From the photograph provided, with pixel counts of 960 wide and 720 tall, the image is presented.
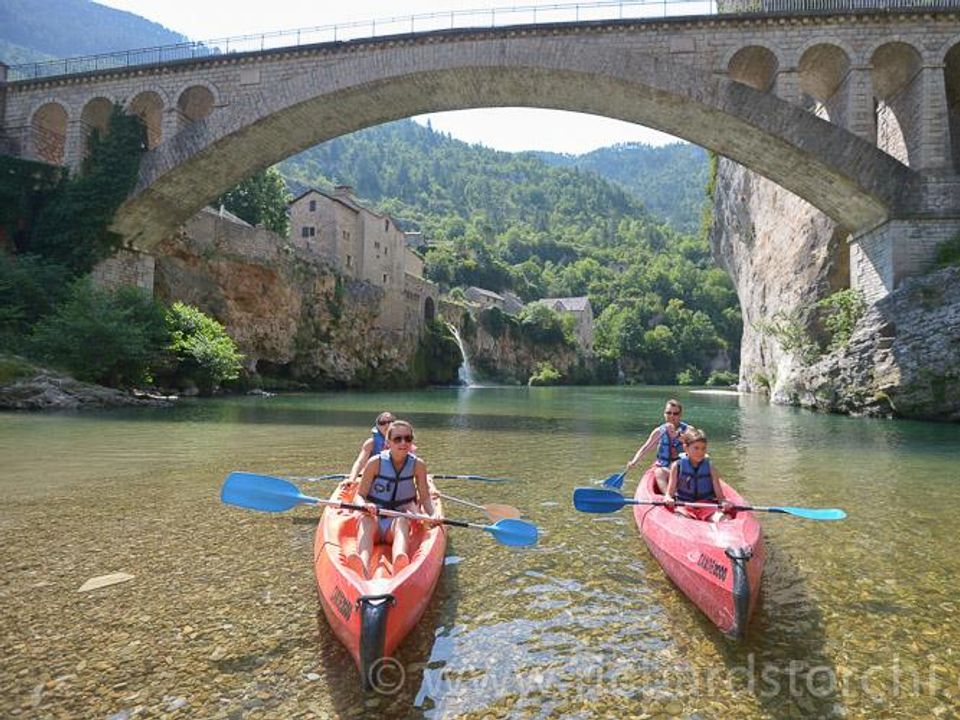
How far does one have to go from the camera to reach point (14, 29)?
16250 cm

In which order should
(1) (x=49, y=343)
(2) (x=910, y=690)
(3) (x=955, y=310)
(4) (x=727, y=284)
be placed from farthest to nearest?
(4) (x=727, y=284)
(1) (x=49, y=343)
(3) (x=955, y=310)
(2) (x=910, y=690)

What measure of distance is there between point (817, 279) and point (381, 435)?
23.7 meters

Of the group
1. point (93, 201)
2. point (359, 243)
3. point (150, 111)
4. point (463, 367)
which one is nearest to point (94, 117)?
point (150, 111)

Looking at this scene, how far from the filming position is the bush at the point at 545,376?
2254 inches

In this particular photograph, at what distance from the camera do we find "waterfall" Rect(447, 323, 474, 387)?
161ft

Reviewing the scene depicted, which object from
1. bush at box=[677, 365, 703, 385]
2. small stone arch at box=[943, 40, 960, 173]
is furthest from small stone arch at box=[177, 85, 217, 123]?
bush at box=[677, 365, 703, 385]

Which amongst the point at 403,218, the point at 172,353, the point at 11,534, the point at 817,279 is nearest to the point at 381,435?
the point at 11,534

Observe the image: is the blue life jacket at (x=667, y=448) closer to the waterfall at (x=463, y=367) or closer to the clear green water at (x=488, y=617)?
the clear green water at (x=488, y=617)

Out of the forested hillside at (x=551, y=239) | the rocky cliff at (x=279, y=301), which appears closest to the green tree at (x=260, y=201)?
the rocky cliff at (x=279, y=301)

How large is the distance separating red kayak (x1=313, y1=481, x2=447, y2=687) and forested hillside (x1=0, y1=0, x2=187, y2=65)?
593 ft

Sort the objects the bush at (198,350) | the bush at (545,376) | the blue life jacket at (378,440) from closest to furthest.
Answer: the blue life jacket at (378,440)
the bush at (198,350)
the bush at (545,376)

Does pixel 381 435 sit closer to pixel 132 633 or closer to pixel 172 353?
pixel 132 633

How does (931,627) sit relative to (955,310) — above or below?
below

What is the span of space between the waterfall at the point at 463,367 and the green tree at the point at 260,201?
1465cm
